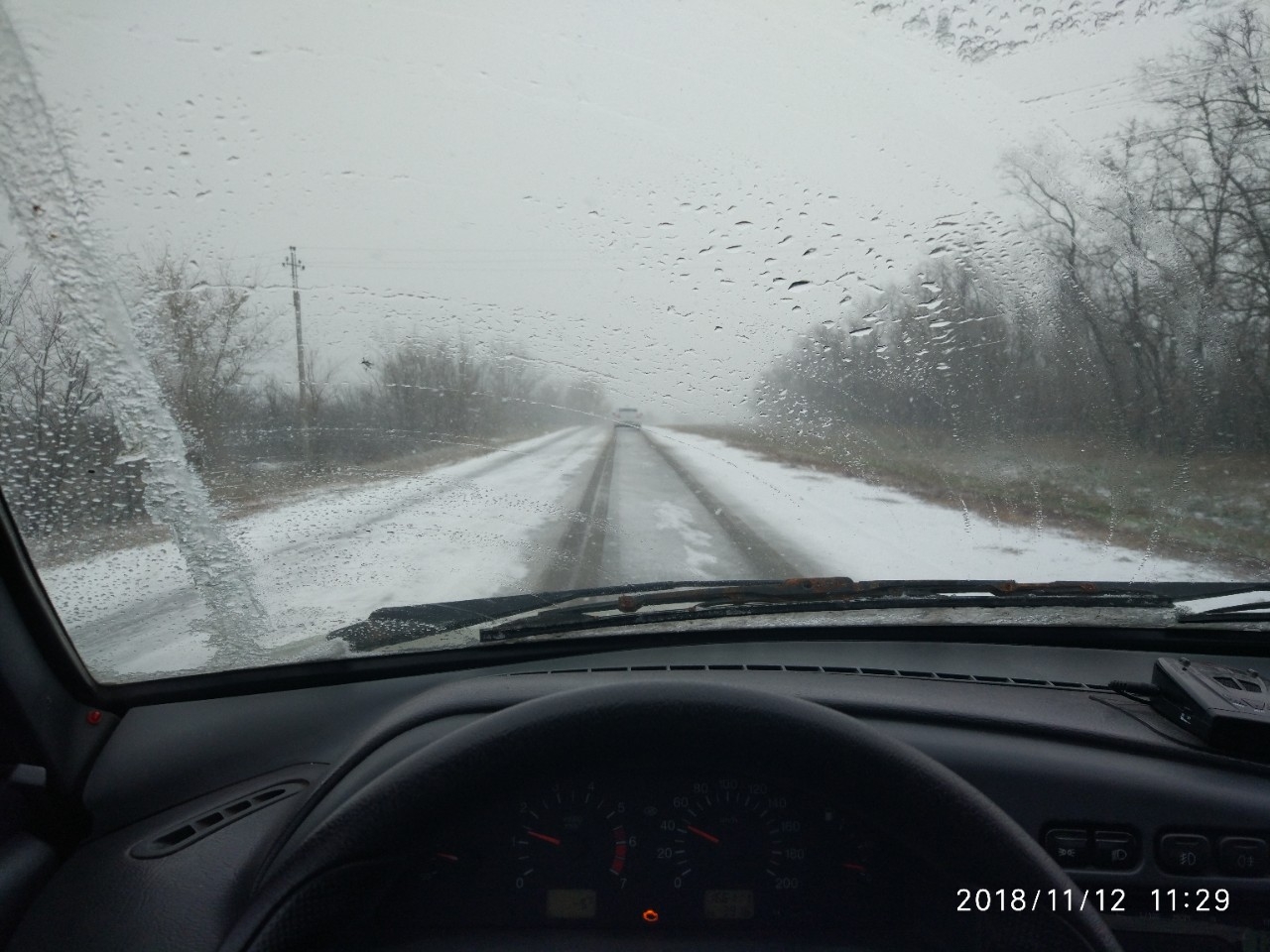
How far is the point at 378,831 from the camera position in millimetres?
2045

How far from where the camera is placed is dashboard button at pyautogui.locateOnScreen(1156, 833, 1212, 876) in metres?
2.91

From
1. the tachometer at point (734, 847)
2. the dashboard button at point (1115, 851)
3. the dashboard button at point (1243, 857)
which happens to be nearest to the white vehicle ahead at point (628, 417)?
the tachometer at point (734, 847)

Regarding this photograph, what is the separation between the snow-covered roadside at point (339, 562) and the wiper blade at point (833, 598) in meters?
0.63

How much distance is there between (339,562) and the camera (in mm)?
4008

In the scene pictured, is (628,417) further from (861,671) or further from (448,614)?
(861,671)

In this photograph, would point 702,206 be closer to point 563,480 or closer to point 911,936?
point 563,480

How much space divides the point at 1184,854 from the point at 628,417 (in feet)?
11.6

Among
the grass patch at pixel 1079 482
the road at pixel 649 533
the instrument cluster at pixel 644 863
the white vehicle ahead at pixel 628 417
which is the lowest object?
the instrument cluster at pixel 644 863

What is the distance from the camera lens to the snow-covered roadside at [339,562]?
3.39 meters

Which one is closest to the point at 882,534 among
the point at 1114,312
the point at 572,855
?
the point at 1114,312

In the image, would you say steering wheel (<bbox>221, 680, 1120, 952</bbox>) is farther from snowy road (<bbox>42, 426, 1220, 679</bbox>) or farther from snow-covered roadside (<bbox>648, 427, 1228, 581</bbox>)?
snow-covered roadside (<bbox>648, 427, 1228, 581</bbox>)

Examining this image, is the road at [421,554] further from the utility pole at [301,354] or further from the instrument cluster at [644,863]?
the instrument cluster at [644,863]

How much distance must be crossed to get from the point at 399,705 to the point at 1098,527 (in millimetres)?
3367

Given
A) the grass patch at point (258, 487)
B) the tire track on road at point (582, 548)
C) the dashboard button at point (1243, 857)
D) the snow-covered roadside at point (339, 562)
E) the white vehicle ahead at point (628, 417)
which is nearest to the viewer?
the dashboard button at point (1243, 857)
